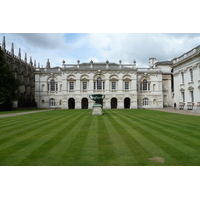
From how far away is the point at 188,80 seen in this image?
30.8 meters

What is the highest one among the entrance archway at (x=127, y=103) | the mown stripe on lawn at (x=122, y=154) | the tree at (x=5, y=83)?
the tree at (x=5, y=83)

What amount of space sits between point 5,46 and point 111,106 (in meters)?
32.6

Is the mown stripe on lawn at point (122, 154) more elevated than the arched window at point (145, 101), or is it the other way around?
the arched window at point (145, 101)

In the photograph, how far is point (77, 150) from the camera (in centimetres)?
613

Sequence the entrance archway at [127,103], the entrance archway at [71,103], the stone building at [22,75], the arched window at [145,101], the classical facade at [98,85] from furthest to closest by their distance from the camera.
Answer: the entrance archway at [127,103] < the entrance archway at [71,103] < the arched window at [145,101] < the classical facade at [98,85] < the stone building at [22,75]

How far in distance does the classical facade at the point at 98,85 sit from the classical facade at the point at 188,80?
966 centimetres

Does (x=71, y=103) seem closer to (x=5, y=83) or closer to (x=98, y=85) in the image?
(x=98, y=85)

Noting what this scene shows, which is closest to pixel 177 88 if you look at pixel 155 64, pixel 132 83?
pixel 132 83

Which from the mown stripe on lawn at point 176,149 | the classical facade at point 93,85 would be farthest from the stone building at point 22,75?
the mown stripe on lawn at point 176,149

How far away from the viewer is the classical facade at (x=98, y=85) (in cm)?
4247

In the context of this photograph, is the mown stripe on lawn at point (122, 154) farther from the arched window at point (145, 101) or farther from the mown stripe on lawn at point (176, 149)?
the arched window at point (145, 101)

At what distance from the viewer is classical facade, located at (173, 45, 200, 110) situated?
91.2ft

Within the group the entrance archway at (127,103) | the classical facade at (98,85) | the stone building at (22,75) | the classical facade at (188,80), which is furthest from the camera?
the entrance archway at (127,103)

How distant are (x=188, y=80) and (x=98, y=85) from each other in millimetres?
21431
